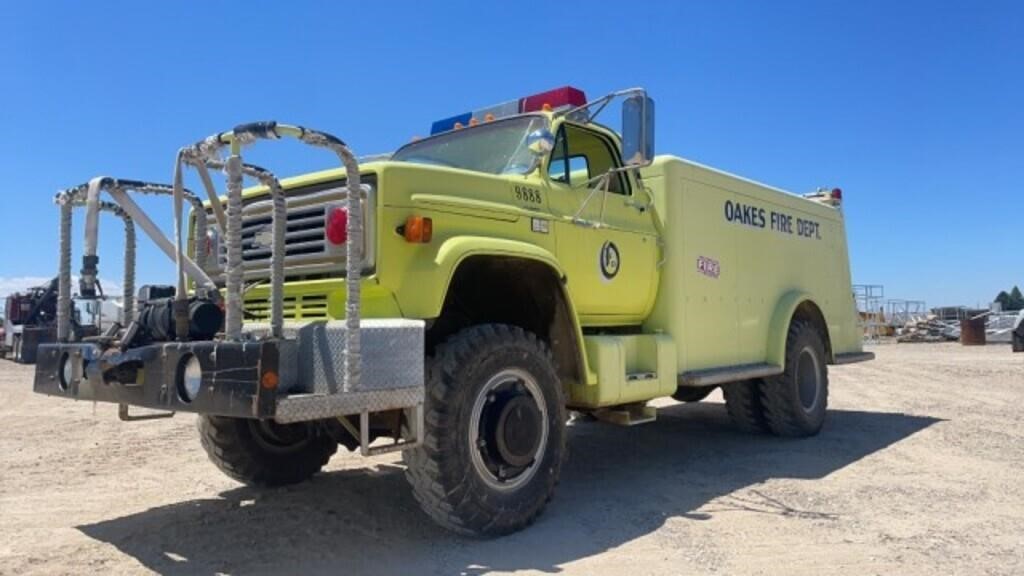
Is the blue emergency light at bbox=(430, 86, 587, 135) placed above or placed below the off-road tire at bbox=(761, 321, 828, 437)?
above

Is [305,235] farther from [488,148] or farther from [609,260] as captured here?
[609,260]

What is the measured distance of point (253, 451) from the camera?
5516mm

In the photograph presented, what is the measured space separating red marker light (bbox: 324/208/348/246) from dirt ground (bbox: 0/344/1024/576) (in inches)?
66.0

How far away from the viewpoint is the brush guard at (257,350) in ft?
11.5

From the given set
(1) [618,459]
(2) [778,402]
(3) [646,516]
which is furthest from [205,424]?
(2) [778,402]

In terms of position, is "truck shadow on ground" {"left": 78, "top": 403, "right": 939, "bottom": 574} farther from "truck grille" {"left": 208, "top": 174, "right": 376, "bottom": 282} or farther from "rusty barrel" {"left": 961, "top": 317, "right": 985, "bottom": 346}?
"rusty barrel" {"left": 961, "top": 317, "right": 985, "bottom": 346}

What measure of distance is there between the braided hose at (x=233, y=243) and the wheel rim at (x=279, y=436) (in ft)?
6.30

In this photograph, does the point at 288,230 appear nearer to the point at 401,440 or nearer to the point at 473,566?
the point at 401,440

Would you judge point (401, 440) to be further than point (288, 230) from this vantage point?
No

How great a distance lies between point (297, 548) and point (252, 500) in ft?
4.10

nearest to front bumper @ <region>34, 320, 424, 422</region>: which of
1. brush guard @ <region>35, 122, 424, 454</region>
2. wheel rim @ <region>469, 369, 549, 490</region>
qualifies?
brush guard @ <region>35, 122, 424, 454</region>

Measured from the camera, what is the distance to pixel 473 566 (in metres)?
3.96

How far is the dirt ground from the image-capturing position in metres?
4.10

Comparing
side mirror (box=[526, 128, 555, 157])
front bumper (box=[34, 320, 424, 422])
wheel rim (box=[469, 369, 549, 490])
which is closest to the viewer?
front bumper (box=[34, 320, 424, 422])
